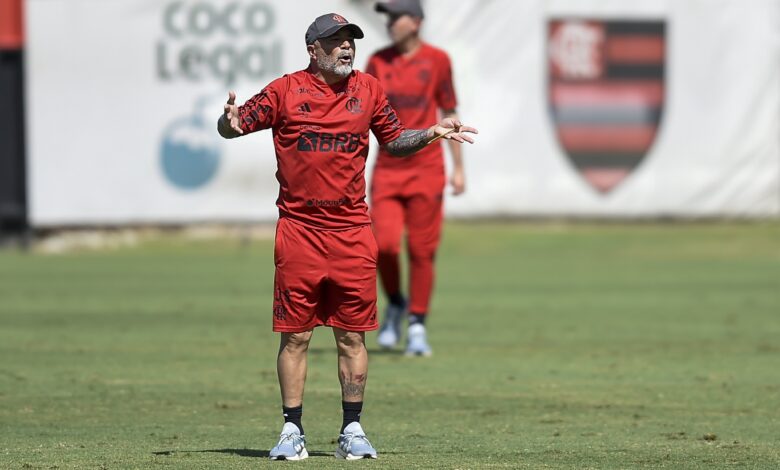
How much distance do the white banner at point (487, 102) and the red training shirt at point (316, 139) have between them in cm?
1488

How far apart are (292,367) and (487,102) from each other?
15.8 meters

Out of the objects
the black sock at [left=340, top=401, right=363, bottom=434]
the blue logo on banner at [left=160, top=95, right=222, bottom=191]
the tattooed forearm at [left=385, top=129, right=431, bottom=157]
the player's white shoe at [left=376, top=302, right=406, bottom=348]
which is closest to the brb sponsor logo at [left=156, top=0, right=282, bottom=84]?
the blue logo on banner at [left=160, top=95, right=222, bottom=191]

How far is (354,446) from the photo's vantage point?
24.2 ft

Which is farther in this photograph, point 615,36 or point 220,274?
point 615,36

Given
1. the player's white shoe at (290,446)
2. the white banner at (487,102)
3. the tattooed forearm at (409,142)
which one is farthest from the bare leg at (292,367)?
the white banner at (487,102)

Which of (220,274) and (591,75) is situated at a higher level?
(591,75)

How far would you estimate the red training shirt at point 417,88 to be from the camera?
1169 centimetres

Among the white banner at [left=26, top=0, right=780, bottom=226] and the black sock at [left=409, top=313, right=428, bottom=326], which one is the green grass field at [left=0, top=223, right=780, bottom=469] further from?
the white banner at [left=26, top=0, right=780, bottom=226]

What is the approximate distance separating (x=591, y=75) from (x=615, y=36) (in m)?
0.69

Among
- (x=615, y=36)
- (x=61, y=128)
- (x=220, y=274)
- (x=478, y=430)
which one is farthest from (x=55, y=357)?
(x=615, y=36)

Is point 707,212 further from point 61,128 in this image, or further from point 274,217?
point 61,128

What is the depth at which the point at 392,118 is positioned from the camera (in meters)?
7.77

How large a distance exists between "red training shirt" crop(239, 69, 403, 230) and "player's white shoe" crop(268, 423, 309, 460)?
96 cm

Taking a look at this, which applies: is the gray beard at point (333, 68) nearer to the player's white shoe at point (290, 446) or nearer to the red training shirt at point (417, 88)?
the player's white shoe at point (290, 446)
